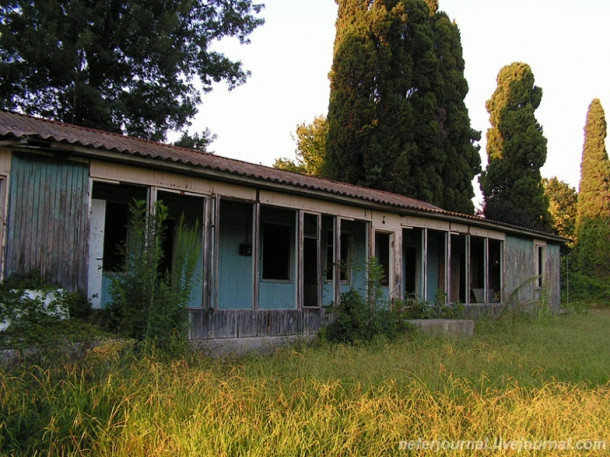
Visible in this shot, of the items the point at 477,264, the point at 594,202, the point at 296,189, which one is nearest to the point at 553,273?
the point at 477,264

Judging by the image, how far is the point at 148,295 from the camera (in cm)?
780

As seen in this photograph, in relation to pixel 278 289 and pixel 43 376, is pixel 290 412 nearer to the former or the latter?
pixel 43 376

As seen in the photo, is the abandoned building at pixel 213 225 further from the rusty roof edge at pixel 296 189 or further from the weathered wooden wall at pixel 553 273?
the weathered wooden wall at pixel 553 273

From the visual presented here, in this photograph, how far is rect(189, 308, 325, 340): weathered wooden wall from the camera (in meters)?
9.69

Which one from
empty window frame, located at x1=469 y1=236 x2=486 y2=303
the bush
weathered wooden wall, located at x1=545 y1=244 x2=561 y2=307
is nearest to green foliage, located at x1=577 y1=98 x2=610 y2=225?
weathered wooden wall, located at x1=545 y1=244 x2=561 y2=307

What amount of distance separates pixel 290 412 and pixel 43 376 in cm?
236

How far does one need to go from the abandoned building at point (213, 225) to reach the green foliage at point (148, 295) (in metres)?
0.41

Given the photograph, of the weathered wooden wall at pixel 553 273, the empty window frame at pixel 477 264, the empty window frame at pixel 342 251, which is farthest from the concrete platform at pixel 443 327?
the weathered wooden wall at pixel 553 273

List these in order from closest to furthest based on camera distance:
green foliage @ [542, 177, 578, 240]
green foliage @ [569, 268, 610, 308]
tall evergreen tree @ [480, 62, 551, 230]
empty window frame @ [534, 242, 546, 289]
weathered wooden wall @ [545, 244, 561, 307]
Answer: empty window frame @ [534, 242, 546, 289]
weathered wooden wall @ [545, 244, 561, 307]
green foliage @ [569, 268, 610, 308]
tall evergreen tree @ [480, 62, 551, 230]
green foliage @ [542, 177, 578, 240]

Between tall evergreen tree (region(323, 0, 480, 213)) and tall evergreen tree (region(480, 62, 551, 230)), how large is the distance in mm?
4259

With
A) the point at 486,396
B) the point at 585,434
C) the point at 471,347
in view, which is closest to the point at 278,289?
the point at 471,347

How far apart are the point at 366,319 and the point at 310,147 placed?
91.9 feet

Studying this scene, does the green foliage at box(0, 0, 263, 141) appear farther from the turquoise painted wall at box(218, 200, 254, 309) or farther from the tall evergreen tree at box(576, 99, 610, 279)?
the tall evergreen tree at box(576, 99, 610, 279)

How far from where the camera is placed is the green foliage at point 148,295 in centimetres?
768
